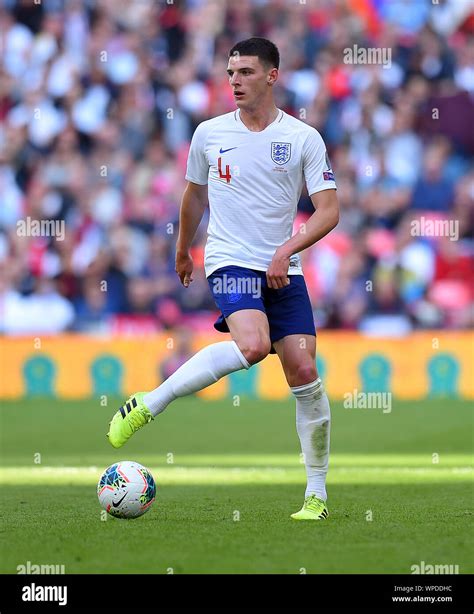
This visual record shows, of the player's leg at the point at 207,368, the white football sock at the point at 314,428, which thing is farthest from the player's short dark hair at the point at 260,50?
the white football sock at the point at 314,428

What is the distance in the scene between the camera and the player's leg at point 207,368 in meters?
7.08

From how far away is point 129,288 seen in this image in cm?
1916

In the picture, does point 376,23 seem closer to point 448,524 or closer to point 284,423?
point 284,423

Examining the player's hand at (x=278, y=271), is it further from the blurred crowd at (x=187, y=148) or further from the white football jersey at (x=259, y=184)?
the blurred crowd at (x=187, y=148)

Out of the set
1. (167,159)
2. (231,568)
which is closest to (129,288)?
(167,159)

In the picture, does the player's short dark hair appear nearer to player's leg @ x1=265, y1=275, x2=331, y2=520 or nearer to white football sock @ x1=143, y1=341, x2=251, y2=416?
player's leg @ x1=265, y1=275, x2=331, y2=520

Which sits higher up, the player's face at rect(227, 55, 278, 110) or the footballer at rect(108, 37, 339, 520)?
the player's face at rect(227, 55, 278, 110)

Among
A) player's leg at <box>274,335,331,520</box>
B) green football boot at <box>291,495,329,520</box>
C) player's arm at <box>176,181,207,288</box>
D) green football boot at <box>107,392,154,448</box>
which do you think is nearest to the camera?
green football boot at <box>107,392,154,448</box>

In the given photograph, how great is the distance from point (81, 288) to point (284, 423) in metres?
4.89

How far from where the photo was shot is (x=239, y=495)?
873 cm

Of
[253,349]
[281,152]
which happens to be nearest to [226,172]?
[281,152]

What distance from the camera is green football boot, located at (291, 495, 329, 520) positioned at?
287 inches

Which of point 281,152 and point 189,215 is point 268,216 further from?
point 189,215

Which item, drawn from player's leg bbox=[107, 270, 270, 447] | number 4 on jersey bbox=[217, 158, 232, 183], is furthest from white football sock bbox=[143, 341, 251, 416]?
number 4 on jersey bbox=[217, 158, 232, 183]
